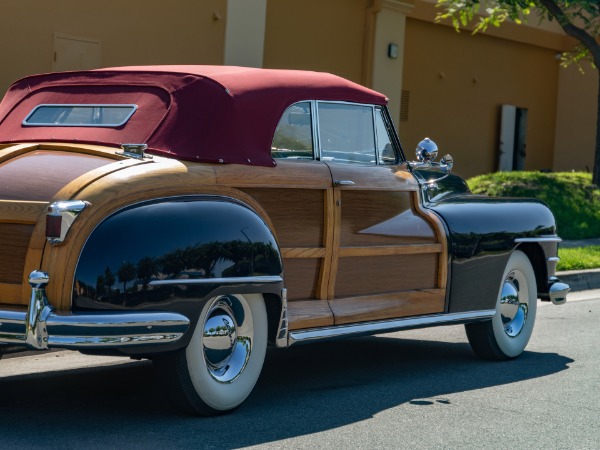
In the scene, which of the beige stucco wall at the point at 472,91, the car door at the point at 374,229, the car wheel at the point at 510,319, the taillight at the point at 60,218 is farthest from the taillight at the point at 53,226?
the beige stucco wall at the point at 472,91

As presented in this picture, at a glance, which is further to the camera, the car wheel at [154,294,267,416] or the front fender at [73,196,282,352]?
the car wheel at [154,294,267,416]

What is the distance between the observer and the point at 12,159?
5273 millimetres

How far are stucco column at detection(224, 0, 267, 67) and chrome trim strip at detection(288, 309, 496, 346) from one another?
8.75 m

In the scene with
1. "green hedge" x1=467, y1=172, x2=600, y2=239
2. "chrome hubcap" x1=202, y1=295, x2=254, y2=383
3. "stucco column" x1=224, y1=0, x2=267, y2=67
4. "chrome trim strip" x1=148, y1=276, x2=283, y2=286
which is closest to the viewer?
"chrome trim strip" x1=148, y1=276, x2=283, y2=286

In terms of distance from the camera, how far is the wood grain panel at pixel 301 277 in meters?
5.75

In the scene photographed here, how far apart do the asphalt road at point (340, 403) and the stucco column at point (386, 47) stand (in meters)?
10.7

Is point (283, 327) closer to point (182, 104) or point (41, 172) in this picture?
point (182, 104)

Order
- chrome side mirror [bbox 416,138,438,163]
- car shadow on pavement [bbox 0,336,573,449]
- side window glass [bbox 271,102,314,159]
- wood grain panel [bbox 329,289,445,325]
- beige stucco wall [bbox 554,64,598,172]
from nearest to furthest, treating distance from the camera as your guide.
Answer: car shadow on pavement [bbox 0,336,573,449]
side window glass [bbox 271,102,314,159]
wood grain panel [bbox 329,289,445,325]
chrome side mirror [bbox 416,138,438,163]
beige stucco wall [bbox 554,64,598,172]

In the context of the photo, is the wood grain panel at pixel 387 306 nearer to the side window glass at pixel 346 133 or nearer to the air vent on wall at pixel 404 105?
the side window glass at pixel 346 133

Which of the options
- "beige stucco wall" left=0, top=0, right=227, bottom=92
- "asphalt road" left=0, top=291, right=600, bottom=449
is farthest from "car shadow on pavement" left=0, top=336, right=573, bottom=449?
"beige stucco wall" left=0, top=0, right=227, bottom=92

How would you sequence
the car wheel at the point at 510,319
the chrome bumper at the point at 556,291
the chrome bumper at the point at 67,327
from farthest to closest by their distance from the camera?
the chrome bumper at the point at 556,291
the car wheel at the point at 510,319
the chrome bumper at the point at 67,327

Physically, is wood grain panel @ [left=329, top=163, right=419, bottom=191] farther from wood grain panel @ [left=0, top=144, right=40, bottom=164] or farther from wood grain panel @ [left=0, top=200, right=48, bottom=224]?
wood grain panel @ [left=0, top=200, right=48, bottom=224]

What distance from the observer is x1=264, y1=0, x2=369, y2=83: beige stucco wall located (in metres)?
16.5

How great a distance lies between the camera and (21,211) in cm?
480
